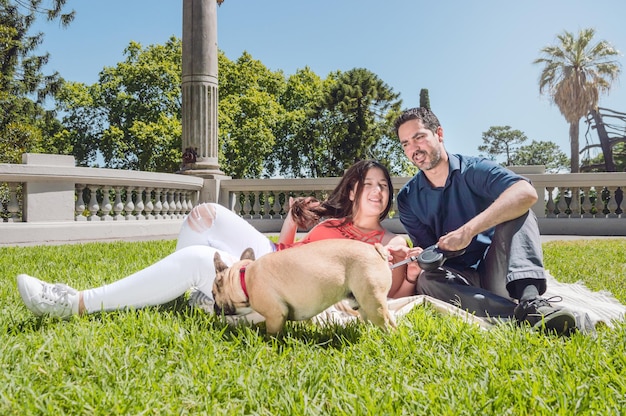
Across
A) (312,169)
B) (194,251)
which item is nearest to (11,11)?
(312,169)

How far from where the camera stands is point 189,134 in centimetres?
1195

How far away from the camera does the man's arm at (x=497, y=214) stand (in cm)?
267

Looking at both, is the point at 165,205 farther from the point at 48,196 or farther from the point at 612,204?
the point at 612,204

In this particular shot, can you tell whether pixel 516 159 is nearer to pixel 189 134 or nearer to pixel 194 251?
pixel 189 134

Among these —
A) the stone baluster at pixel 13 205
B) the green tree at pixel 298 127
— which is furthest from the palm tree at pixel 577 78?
the stone baluster at pixel 13 205

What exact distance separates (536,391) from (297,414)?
0.90 m

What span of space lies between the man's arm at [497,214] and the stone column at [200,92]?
10135 mm

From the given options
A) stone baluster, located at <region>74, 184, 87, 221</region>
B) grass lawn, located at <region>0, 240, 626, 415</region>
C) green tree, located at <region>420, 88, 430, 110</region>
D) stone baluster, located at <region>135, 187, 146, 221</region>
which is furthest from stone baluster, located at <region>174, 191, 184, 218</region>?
green tree, located at <region>420, 88, 430, 110</region>

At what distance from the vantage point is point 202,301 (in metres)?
2.96

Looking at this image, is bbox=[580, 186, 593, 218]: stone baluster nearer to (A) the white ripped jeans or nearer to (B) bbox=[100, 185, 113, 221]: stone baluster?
(B) bbox=[100, 185, 113, 221]: stone baluster

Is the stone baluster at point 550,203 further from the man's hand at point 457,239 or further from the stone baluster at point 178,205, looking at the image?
the man's hand at point 457,239

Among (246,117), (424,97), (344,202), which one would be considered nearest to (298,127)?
(246,117)

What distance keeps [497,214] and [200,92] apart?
10.3 meters

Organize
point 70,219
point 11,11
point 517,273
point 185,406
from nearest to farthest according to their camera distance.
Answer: point 185,406, point 517,273, point 70,219, point 11,11
